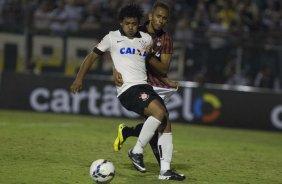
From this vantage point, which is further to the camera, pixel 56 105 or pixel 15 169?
pixel 56 105

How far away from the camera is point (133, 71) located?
8.70 meters

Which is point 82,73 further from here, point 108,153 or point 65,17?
point 65,17

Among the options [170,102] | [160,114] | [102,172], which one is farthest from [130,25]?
[170,102]

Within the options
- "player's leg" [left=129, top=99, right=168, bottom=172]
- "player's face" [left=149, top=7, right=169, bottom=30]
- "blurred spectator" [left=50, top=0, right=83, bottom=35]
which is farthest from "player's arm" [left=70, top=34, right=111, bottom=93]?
"blurred spectator" [left=50, top=0, right=83, bottom=35]

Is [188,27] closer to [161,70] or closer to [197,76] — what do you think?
[197,76]

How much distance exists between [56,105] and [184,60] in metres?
3.83

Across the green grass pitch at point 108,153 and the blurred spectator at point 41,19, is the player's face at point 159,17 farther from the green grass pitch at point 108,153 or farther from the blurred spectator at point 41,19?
the blurred spectator at point 41,19

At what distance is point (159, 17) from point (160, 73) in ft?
A: 2.51

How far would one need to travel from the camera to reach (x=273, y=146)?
14414mm

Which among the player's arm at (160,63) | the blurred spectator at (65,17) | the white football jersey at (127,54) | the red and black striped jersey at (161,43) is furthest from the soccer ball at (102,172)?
the blurred spectator at (65,17)

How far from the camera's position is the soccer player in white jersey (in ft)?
28.1

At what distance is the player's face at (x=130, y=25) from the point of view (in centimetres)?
862

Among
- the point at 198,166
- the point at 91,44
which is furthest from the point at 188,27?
the point at 198,166

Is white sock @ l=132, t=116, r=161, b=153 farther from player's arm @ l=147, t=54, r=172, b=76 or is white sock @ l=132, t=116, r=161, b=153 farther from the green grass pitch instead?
player's arm @ l=147, t=54, r=172, b=76
